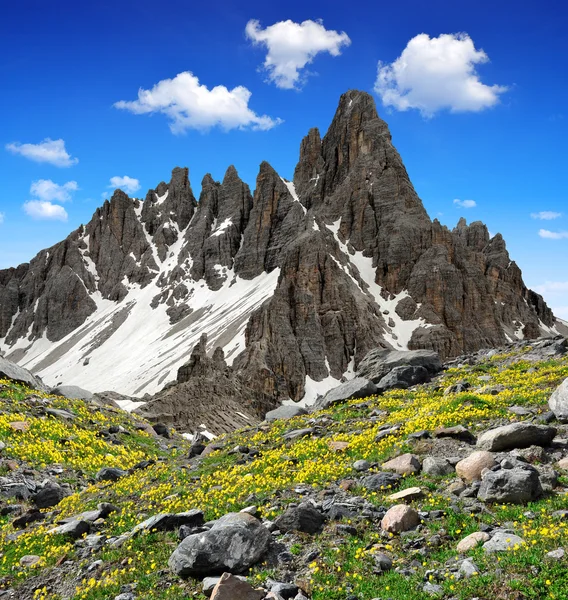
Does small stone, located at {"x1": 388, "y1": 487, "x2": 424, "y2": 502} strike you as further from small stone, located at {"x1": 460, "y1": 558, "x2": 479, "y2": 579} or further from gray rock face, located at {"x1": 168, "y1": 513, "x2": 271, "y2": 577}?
gray rock face, located at {"x1": 168, "y1": 513, "x2": 271, "y2": 577}

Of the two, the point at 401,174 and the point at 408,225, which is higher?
the point at 401,174

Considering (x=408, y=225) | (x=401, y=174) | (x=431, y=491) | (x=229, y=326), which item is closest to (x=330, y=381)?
(x=229, y=326)

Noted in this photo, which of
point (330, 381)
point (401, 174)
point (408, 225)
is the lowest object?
point (330, 381)

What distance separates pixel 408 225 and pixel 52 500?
585 feet

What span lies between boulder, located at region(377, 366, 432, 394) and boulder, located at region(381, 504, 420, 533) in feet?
57.1

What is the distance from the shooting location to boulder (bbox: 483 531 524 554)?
29.7 ft

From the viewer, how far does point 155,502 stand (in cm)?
1451

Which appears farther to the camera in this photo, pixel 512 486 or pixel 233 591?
pixel 512 486

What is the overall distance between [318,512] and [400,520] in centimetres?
190

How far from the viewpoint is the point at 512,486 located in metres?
11.0

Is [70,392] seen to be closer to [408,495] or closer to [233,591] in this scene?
[408,495]

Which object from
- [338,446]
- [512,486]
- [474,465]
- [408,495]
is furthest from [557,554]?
[338,446]

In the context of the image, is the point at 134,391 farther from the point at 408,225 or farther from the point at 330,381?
the point at 408,225

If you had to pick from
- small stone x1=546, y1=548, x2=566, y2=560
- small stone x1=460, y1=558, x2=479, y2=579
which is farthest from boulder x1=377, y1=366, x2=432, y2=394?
small stone x1=546, y1=548, x2=566, y2=560
